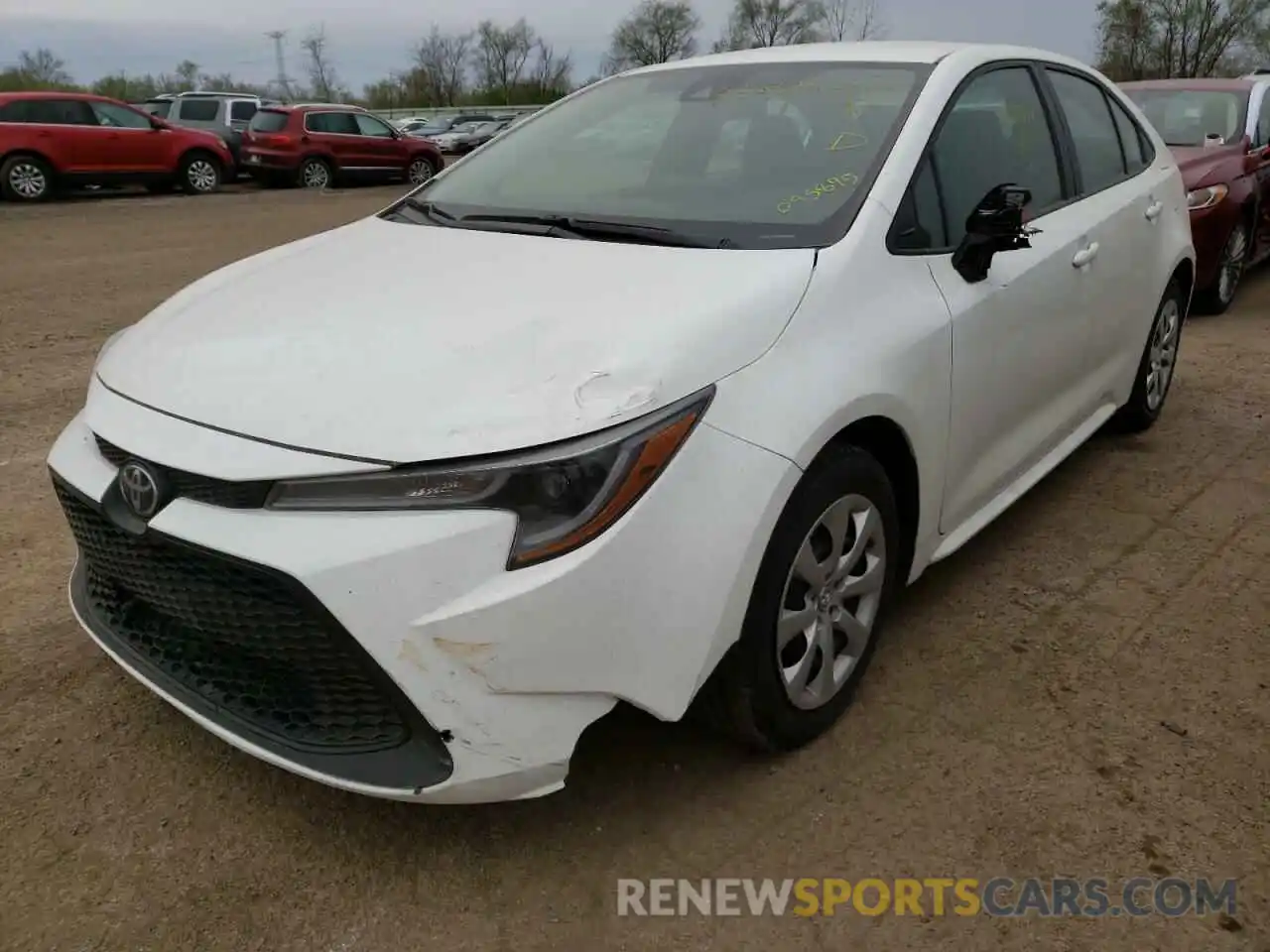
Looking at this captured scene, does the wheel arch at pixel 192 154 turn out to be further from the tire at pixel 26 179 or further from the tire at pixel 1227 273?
the tire at pixel 1227 273

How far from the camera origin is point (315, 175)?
18.7 metres

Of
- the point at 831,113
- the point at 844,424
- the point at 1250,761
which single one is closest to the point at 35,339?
the point at 831,113

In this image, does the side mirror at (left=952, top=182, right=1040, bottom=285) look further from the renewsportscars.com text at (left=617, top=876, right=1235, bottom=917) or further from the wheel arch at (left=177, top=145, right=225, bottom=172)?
the wheel arch at (left=177, top=145, right=225, bottom=172)

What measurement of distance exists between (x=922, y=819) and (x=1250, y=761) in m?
0.85

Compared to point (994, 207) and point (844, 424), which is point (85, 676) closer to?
point (844, 424)

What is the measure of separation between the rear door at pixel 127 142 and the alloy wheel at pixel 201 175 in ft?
1.95

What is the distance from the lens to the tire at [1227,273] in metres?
7.03

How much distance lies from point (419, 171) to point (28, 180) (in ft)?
24.4

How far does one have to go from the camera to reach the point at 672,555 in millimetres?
1970

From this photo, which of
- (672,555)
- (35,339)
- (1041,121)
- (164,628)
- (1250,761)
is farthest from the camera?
(35,339)

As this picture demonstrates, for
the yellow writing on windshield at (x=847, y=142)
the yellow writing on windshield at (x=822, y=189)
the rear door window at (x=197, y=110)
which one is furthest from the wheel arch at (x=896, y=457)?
the rear door window at (x=197, y=110)

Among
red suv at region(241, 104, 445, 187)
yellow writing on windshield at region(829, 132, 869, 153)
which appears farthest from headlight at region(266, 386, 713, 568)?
red suv at region(241, 104, 445, 187)

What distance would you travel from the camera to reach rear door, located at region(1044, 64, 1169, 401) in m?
3.66

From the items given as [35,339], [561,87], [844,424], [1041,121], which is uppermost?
[561,87]
